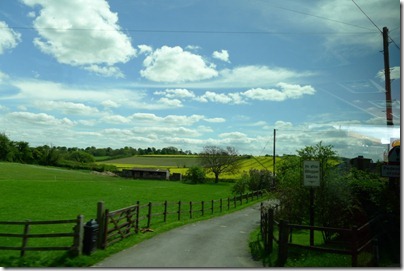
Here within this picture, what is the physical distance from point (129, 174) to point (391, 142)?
66343 mm

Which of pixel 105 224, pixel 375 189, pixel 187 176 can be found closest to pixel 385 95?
pixel 375 189

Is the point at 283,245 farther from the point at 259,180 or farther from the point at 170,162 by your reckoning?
the point at 170,162

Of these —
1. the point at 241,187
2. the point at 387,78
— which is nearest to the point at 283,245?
the point at 387,78

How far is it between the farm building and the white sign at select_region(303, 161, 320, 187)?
6419 cm

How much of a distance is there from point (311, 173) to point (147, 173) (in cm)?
6651

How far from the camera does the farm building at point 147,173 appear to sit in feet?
234

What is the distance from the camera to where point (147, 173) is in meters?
73.1

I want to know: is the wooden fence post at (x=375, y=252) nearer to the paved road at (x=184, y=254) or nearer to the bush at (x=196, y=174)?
the paved road at (x=184, y=254)

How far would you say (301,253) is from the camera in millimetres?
8211

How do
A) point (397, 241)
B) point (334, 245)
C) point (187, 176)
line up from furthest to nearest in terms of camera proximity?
point (187, 176) < point (334, 245) < point (397, 241)

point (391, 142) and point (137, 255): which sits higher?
point (391, 142)

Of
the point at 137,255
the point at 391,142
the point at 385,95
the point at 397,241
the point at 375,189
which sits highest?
the point at 385,95

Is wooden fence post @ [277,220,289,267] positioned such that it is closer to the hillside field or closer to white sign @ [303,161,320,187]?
white sign @ [303,161,320,187]

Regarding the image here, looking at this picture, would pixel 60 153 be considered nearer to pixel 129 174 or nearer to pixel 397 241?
pixel 129 174
